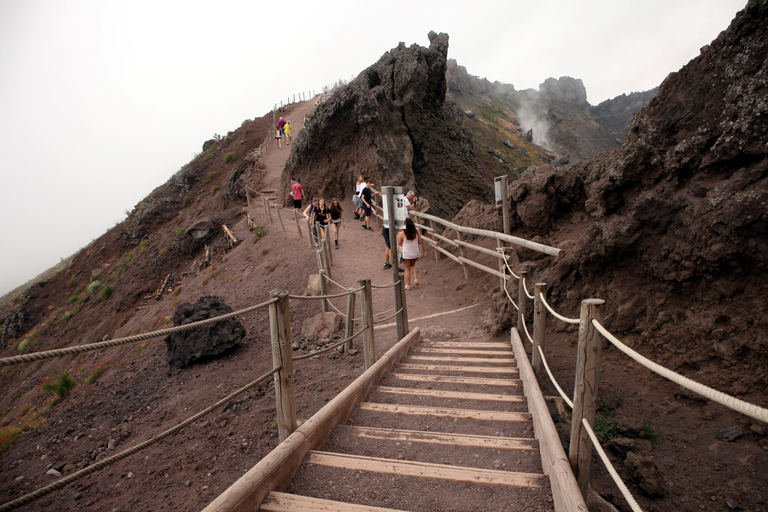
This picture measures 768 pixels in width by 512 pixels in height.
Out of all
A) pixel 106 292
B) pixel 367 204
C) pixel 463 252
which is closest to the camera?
pixel 463 252

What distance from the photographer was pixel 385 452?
2.91 m

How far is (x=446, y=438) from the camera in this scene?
301cm

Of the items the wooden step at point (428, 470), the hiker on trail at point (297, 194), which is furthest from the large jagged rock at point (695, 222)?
the hiker on trail at point (297, 194)

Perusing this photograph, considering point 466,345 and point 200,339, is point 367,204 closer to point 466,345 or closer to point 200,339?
point 200,339

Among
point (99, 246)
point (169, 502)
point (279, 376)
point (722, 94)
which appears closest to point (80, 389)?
point (169, 502)

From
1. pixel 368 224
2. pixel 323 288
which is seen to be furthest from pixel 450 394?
pixel 368 224

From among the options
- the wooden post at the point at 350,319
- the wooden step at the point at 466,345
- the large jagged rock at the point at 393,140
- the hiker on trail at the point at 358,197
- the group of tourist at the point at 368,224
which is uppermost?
the large jagged rock at the point at 393,140

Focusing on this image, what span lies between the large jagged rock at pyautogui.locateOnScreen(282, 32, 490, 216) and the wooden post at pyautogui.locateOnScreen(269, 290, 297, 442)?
14219 mm

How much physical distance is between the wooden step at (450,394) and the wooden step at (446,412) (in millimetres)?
299

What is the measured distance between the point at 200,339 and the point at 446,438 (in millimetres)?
6557

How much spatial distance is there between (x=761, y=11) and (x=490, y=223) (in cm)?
591

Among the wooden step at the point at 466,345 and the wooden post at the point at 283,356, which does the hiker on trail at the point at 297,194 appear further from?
the wooden post at the point at 283,356

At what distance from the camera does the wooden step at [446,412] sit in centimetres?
335

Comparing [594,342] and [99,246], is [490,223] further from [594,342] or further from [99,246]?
[99,246]
